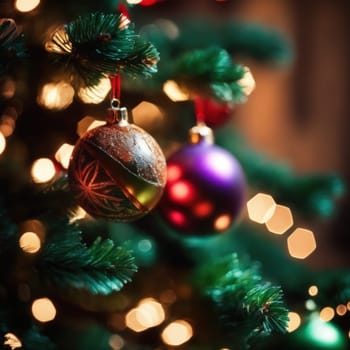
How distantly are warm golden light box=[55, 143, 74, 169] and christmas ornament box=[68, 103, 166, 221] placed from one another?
0.26 meters

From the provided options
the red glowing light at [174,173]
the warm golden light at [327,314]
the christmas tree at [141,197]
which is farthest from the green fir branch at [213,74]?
the warm golden light at [327,314]

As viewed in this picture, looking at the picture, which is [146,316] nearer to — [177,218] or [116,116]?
Answer: [177,218]

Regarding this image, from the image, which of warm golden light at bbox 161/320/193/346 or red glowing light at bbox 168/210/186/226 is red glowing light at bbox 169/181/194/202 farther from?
warm golden light at bbox 161/320/193/346

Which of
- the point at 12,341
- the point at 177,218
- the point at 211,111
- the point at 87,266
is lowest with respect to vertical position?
the point at 12,341

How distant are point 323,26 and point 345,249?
2.64 ft

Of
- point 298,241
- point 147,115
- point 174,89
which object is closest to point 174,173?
point 174,89

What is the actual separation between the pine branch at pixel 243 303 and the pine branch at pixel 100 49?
29 cm

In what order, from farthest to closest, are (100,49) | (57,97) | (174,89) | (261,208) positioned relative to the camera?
(261,208), (57,97), (174,89), (100,49)

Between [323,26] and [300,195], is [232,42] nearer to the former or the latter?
[300,195]

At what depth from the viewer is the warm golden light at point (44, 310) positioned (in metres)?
0.85

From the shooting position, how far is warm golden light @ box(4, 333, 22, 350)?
0.56 m

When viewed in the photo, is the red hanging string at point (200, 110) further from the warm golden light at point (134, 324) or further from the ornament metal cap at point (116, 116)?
the warm golden light at point (134, 324)

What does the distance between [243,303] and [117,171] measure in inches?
8.5

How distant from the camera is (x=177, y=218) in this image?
2.29 feet
